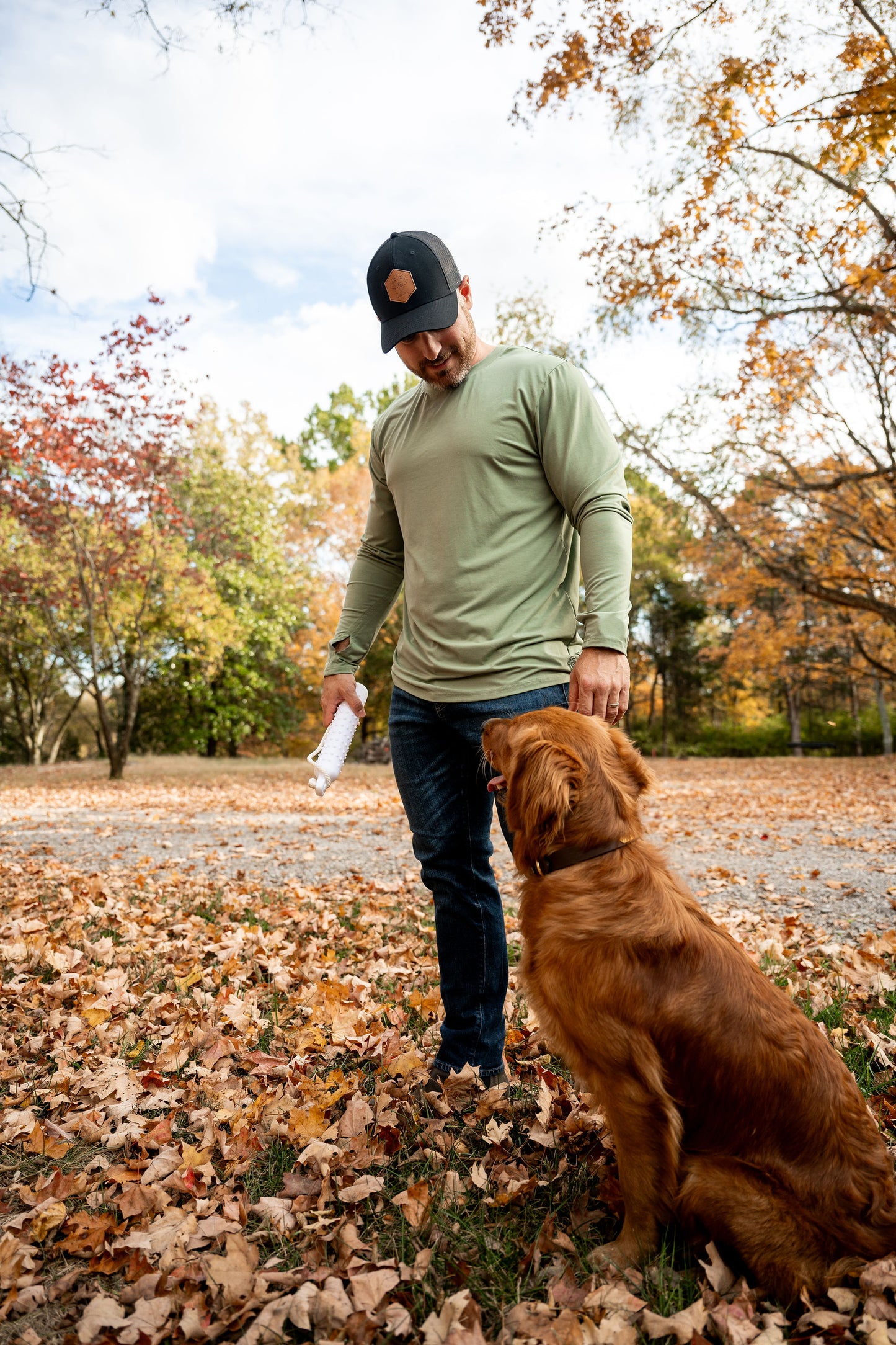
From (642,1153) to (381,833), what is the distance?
8.04 metres

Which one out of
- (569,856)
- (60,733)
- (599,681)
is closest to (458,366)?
(599,681)

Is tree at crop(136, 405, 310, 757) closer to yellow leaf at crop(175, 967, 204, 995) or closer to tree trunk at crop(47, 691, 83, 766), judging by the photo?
tree trunk at crop(47, 691, 83, 766)

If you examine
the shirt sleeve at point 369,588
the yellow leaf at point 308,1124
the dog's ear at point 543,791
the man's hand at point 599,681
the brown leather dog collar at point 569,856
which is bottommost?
the yellow leaf at point 308,1124

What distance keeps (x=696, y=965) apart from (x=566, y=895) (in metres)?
0.37

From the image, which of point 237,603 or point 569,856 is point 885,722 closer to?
point 237,603

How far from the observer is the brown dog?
1966 mm

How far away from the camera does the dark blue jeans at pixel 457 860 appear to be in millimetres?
2947

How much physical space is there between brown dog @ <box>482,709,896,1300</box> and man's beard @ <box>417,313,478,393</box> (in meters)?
1.23

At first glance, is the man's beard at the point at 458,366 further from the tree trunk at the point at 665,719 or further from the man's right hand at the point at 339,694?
the tree trunk at the point at 665,719

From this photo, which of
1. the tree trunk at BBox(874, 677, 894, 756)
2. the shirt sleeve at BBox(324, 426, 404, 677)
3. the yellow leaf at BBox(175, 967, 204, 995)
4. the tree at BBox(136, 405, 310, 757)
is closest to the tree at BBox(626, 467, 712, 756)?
the tree trunk at BBox(874, 677, 894, 756)

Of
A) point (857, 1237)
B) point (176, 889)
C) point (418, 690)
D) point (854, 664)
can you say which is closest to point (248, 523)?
point (176, 889)

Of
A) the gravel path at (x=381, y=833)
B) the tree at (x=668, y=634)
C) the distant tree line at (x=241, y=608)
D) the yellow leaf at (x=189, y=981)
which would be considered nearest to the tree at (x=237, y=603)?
the distant tree line at (x=241, y=608)

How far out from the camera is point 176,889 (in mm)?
Result: 6781

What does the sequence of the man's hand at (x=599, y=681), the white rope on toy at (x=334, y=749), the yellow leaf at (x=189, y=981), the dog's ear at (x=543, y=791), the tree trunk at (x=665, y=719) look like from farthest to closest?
the tree trunk at (x=665, y=719) → the yellow leaf at (x=189, y=981) → the white rope on toy at (x=334, y=749) → the man's hand at (x=599, y=681) → the dog's ear at (x=543, y=791)
